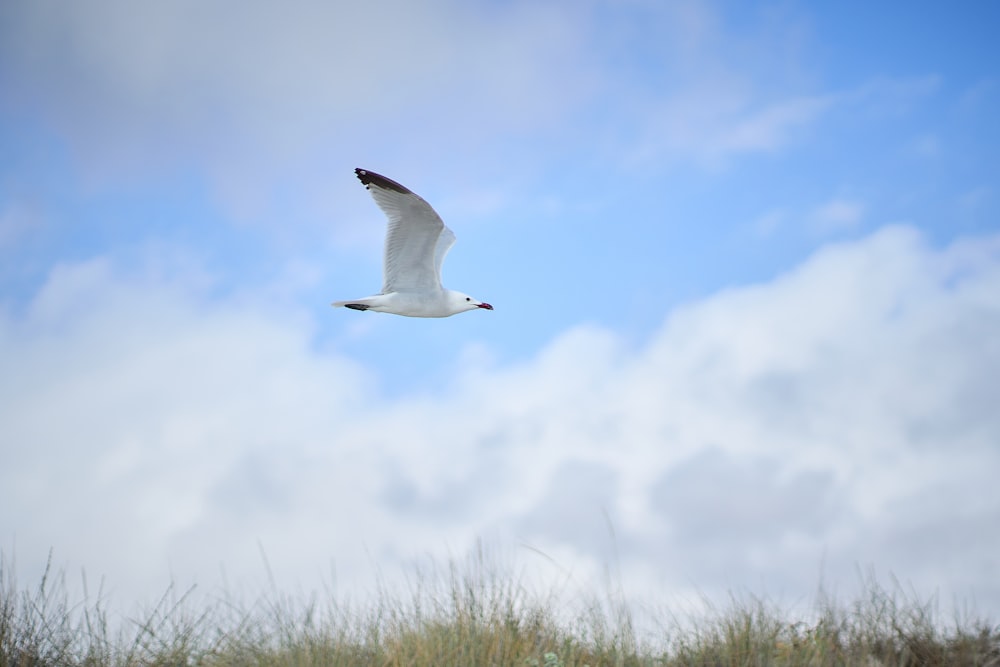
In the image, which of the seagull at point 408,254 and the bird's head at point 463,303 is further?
the bird's head at point 463,303

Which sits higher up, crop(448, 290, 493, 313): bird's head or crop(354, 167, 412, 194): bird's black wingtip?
crop(354, 167, 412, 194): bird's black wingtip

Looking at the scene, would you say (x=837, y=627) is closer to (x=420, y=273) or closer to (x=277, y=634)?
(x=277, y=634)

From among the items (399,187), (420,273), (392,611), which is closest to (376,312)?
(420,273)

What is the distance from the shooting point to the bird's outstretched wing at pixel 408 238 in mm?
11430

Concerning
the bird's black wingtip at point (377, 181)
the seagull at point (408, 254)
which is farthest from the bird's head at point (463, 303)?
the bird's black wingtip at point (377, 181)

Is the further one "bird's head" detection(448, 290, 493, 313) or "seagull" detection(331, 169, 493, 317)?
"bird's head" detection(448, 290, 493, 313)

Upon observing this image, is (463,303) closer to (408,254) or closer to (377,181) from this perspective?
(408,254)

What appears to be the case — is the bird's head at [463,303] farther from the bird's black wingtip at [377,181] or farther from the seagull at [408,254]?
the bird's black wingtip at [377,181]

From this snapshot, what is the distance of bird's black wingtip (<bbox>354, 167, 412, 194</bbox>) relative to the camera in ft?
37.1

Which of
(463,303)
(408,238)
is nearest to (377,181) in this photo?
(408,238)

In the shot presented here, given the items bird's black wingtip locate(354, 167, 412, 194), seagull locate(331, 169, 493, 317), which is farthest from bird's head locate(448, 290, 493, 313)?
bird's black wingtip locate(354, 167, 412, 194)

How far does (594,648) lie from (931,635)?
9.42 ft

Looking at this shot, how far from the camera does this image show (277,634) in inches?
277

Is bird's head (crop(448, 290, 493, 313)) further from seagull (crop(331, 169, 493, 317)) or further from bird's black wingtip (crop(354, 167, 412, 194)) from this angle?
bird's black wingtip (crop(354, 167, 412, 194))
